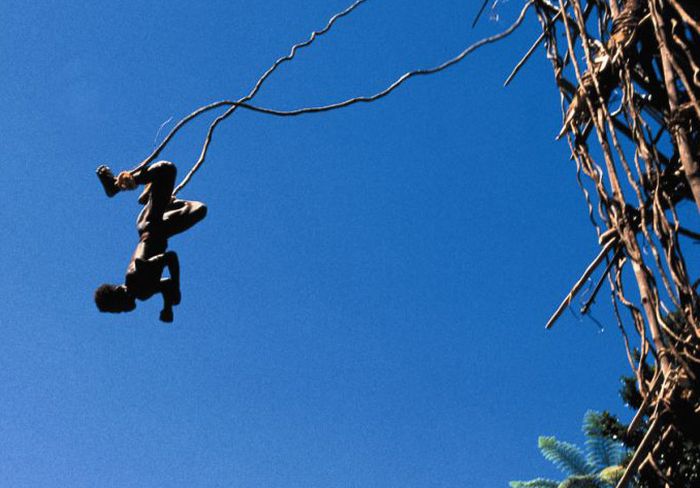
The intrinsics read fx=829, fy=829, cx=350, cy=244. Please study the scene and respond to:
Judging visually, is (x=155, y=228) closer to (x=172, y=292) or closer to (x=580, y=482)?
(x=172, y=292)

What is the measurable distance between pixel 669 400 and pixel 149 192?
145 centimetres

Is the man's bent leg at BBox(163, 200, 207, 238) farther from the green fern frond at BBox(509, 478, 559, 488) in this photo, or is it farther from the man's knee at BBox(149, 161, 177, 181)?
the green fern frond at BBox(509, 478, 559, 488)

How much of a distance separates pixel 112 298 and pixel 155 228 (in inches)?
8.8

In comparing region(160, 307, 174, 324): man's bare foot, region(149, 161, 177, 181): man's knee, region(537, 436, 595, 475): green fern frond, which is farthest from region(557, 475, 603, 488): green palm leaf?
region(149, 161, 177, 181): man's knee

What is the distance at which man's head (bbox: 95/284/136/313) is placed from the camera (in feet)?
7.06

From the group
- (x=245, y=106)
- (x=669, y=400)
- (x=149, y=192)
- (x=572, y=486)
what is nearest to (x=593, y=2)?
(x=245, y=106)

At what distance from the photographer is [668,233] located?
2092 millimetres

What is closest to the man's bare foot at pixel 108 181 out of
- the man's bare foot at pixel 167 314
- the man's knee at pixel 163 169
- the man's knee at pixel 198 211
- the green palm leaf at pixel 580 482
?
the man's knee at pixel 163 169

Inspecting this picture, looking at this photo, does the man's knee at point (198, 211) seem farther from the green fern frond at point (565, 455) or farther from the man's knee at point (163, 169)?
the green fern frond at point (565, 455)

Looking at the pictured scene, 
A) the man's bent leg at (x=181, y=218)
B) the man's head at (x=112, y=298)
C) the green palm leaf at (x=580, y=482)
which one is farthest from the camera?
the green palm leaf at (x=580, y=482)

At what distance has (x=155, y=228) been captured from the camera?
88.4 inches

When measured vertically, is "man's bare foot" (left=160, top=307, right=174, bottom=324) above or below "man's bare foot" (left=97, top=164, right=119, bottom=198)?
below

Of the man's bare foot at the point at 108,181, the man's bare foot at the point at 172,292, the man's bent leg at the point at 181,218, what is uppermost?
the man's bare foot at the point at 108,181

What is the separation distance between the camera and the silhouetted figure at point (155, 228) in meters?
2.17
